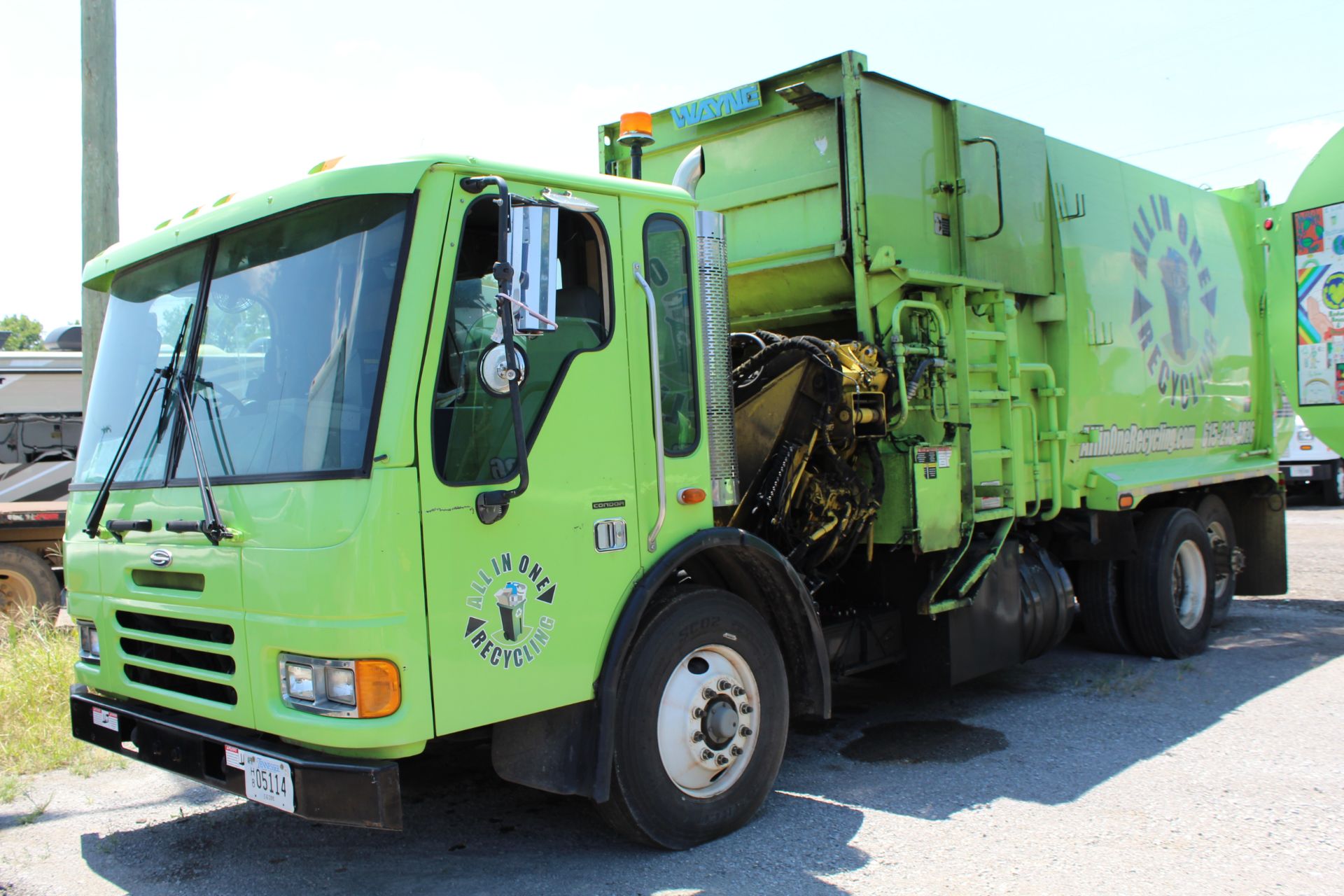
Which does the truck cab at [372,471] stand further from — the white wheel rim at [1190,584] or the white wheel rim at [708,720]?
the white wheel rim at [1190,584]

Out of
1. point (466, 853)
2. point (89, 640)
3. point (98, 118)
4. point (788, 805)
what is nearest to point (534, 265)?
point (466, 853)

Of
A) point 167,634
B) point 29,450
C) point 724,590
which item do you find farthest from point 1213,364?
point 29,450

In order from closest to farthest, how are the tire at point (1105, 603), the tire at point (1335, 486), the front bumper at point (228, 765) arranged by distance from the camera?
the front bumper at point (228, 765) → the tire at point (1105, 603) → the tire at point (1335, 486)

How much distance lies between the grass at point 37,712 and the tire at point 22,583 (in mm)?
2042

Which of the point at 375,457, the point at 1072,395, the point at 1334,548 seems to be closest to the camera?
the point at 375,457

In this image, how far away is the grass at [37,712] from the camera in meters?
5.39

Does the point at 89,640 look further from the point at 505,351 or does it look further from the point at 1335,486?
the point at 1335,486

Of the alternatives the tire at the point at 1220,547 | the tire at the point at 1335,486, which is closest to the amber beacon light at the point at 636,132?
the tire at the point at 1220,547

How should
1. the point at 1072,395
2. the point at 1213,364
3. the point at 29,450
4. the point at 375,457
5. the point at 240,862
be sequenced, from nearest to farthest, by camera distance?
the point at 375,457
the point at 240,862
the point at 1072,395
the point at 1213,364
the point at 29,450

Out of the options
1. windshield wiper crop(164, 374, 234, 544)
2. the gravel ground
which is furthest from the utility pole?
windshield wiper crop(164, 374, 234, 544)

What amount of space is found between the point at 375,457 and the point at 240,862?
1.97m

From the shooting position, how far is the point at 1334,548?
12.7m

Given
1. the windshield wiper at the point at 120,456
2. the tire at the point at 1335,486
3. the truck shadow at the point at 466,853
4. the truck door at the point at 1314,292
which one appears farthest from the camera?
the tire at the point at 1335,486

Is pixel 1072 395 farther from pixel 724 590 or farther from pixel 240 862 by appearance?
pixel 240 862
